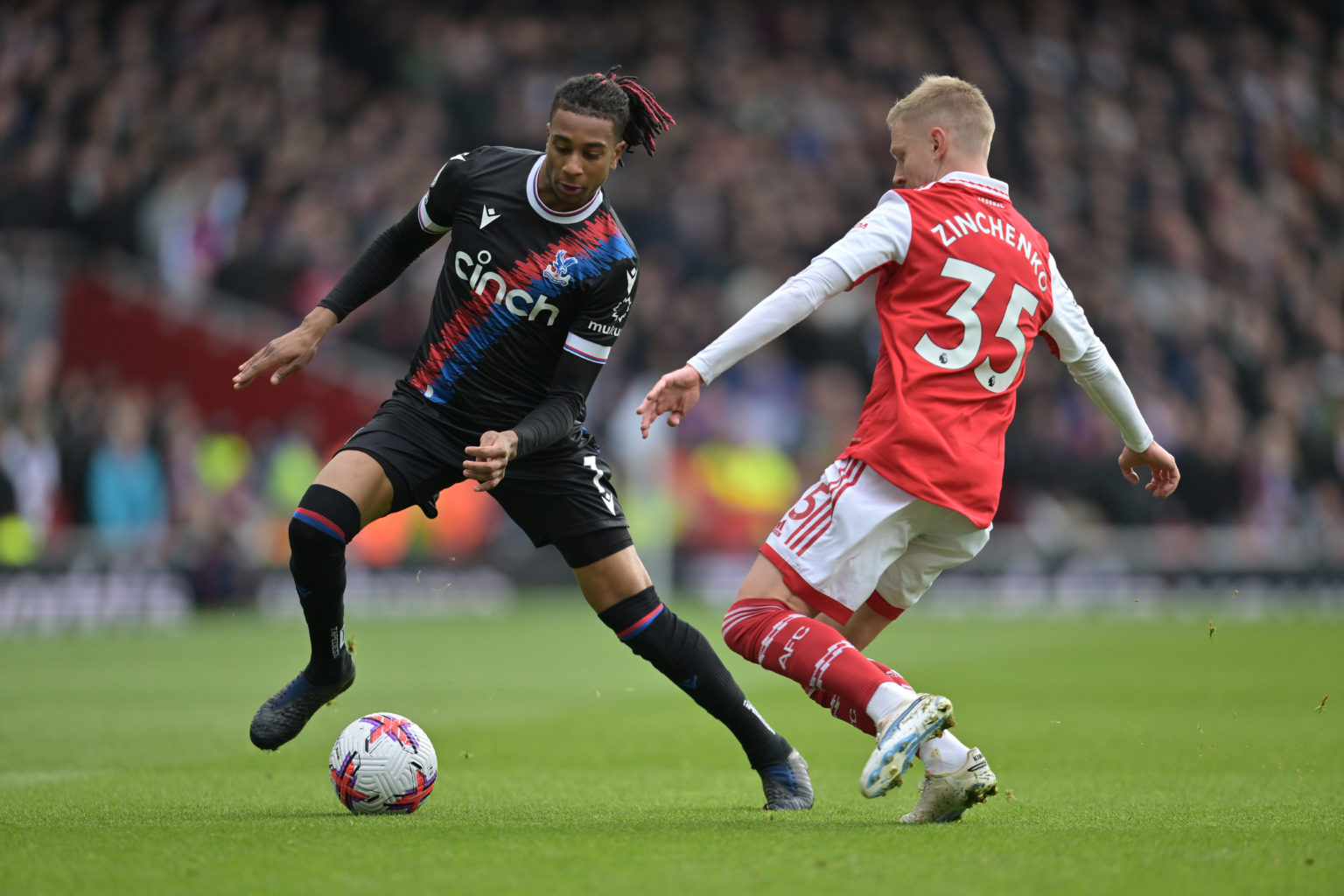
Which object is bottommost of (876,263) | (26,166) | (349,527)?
(26,166)

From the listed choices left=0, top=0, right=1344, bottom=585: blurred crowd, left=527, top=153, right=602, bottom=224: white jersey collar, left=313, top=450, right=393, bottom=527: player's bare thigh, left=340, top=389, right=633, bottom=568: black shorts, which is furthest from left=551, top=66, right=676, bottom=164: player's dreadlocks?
left=0, top=0, right=1344, bottom=585: blurred crowd

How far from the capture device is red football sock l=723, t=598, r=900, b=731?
4.27 metres

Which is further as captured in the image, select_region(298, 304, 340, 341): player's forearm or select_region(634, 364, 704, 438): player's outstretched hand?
select_region(298, 304, 340, 341): player's forearm

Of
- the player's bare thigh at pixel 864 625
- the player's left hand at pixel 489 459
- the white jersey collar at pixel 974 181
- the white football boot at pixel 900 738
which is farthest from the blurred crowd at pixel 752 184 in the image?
the white football boot at pixel 900 738

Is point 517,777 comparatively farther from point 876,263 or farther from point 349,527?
point 876,263

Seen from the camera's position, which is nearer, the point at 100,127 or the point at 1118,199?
the point at 100,127

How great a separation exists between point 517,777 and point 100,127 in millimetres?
15423

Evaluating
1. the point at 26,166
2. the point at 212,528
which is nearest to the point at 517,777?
the point at 212,528

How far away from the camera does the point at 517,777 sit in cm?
601

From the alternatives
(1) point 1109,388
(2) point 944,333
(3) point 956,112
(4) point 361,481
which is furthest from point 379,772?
(3) point 956,112

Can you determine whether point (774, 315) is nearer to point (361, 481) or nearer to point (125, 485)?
point (361, 481)

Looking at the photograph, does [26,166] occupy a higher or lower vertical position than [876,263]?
lower

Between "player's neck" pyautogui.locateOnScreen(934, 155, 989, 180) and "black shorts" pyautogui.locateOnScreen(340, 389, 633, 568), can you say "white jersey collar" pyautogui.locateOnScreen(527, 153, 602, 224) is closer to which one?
"black shorts" pyautogui.locateOnScreen(340, 389, 633, 568)

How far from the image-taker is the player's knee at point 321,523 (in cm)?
496
